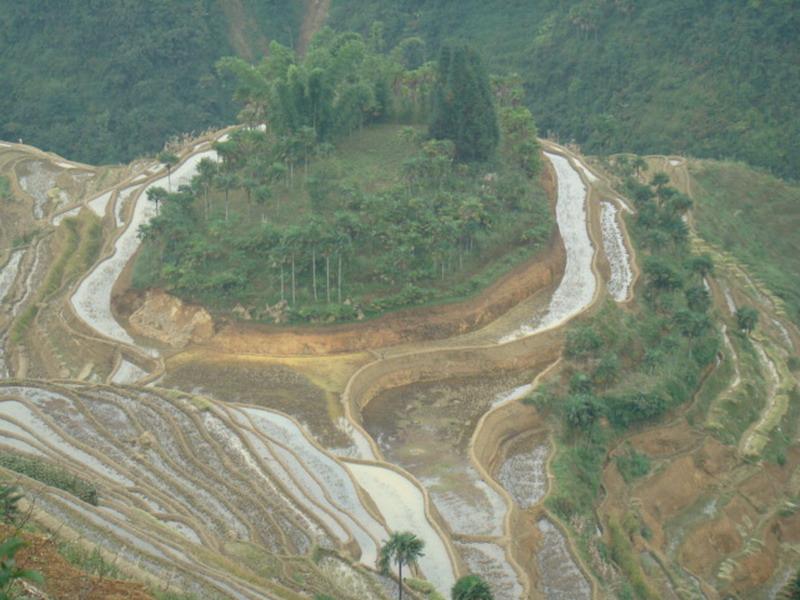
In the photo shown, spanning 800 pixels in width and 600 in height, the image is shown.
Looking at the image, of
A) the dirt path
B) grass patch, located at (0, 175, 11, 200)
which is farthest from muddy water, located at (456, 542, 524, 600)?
grass patch, located at (0, 175, 11, 200)

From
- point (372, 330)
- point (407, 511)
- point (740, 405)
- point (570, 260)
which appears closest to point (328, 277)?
point (372, 330)

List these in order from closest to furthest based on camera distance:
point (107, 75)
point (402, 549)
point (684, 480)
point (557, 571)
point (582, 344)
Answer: point (402, 549), point (557, 571), point (684, 480), point (582, 344), point (107, 75)

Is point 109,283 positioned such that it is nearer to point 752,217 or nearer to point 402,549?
point 402,549

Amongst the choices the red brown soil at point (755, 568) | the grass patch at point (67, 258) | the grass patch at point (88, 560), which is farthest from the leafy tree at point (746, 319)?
the grass patch at point (88, 560)

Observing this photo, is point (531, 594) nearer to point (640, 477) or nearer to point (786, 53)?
point (640, 477)

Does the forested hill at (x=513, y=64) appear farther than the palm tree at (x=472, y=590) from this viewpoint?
Yes

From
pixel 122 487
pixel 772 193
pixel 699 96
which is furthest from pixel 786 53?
pixel 122 487

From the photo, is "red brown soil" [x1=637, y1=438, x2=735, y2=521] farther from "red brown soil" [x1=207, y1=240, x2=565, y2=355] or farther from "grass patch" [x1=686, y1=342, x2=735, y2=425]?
"red brown soil" [x1=207, y1=240, x2=565, y2=355]

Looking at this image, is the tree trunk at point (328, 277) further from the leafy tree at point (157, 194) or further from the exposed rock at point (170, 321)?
the leafy tree at point (157, 194)
